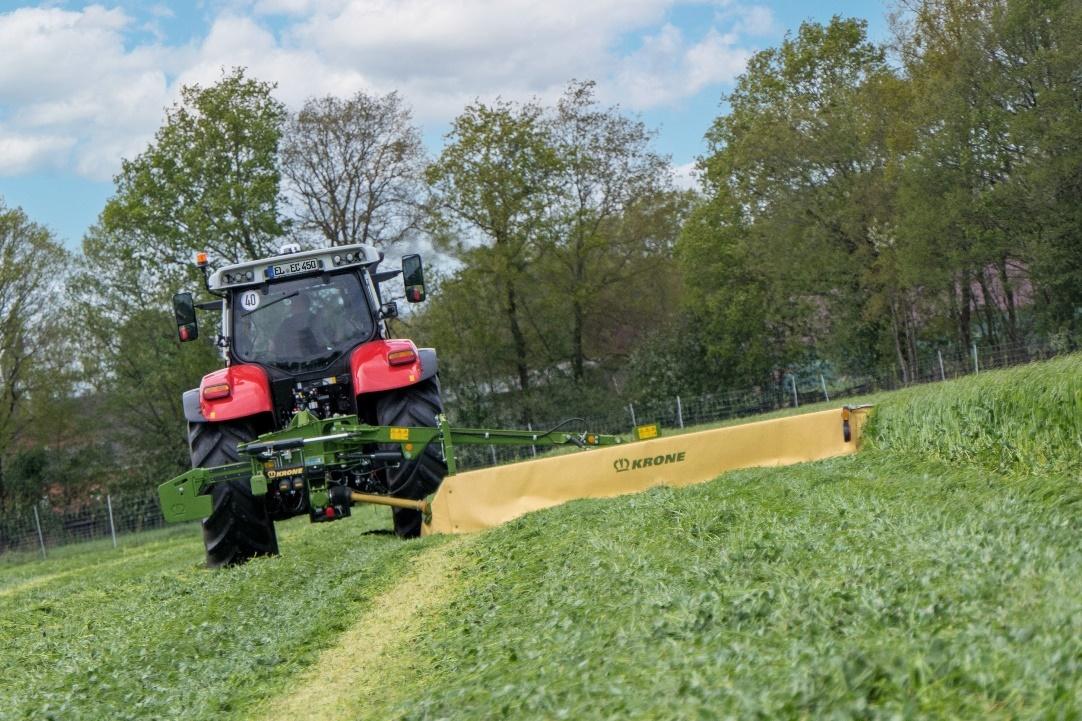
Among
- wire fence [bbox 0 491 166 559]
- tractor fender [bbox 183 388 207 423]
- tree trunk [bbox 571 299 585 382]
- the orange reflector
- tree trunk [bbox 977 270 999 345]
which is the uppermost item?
tree trunk [bbox 571 299 585 382]

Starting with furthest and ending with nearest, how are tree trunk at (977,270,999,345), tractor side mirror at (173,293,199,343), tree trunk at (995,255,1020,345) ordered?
tree trunk at (977,270,999,345) → tree trunk at (995,255,1020,345) → tractor side mirror at (173,293,199,343)

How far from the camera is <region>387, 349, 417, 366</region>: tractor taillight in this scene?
11.3 metres

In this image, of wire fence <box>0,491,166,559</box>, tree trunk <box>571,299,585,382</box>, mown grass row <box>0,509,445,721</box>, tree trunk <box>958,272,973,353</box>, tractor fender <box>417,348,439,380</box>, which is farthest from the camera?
tree trunk <box>571,299,585,382</box>

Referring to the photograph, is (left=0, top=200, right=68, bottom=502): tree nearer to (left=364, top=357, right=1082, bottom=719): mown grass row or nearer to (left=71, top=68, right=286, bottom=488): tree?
(left=71, top=68, right=286, bottom=488): tree

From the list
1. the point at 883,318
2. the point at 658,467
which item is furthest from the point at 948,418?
the point at 883,318

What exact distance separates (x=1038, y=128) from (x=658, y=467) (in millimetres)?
22306

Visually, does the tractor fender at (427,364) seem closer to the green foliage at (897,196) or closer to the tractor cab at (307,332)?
the tractor cab at (307,332)

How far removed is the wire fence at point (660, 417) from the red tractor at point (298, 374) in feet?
A: 43.3

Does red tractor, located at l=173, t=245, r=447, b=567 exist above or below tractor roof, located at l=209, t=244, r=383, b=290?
below

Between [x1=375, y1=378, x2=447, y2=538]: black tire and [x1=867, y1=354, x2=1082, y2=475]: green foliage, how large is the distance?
3.89 metres

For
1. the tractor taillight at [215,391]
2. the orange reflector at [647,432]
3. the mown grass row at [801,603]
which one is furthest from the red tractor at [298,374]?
the mown grass row at [801,603]

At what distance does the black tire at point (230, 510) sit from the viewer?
431 inches

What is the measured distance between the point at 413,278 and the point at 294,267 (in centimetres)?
129

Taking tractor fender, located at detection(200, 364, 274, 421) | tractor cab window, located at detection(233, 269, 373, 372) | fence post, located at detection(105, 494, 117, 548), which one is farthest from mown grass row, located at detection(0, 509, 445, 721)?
fence post, located at detection(105, 494, 117, 548)
